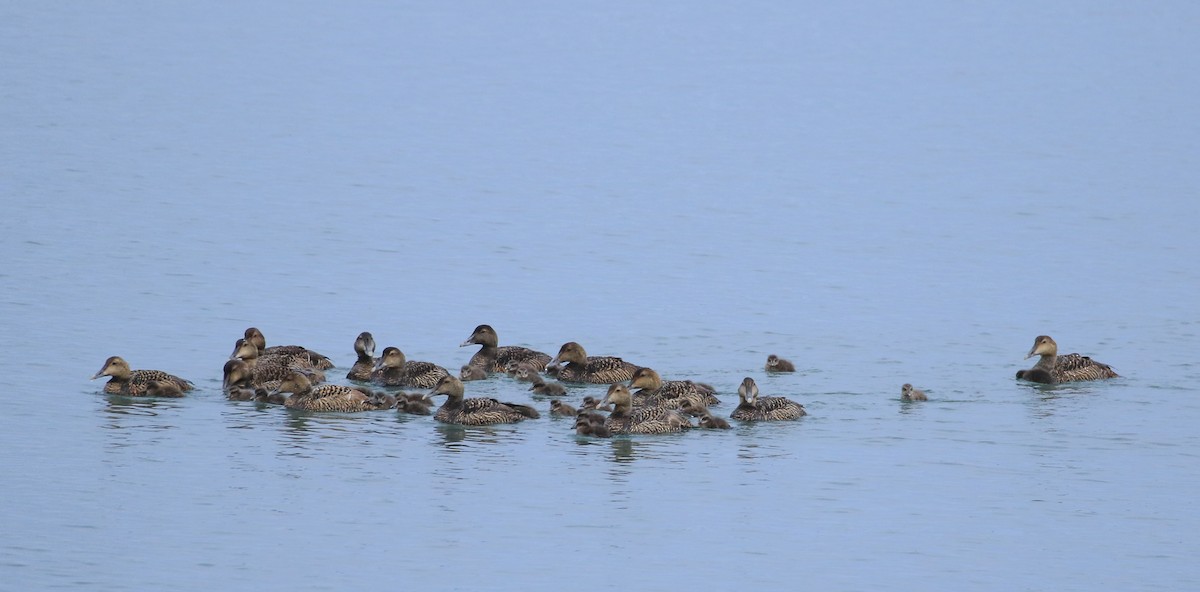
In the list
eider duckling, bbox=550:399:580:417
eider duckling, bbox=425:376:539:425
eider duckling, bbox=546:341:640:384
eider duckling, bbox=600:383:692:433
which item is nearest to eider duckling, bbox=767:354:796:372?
eider duckling, bbox=546:341:640:384

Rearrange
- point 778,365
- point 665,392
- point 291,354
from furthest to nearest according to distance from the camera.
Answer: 1. point 778,365
2. point 291,354
3. point 665,392

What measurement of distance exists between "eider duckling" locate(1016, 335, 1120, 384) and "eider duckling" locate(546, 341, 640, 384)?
4420mm

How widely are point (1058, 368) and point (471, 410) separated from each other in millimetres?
6976

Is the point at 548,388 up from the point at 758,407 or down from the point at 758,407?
up

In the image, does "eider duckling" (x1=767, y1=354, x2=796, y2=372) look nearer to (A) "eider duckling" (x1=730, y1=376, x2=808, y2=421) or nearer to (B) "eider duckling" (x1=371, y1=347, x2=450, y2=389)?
(A) "eider duckling" (x1=730, y1=376, x2=808, y2=421)

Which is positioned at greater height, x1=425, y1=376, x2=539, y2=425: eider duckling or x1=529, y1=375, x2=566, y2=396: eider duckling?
x1=529, y1=375, x2=566, y2=396: eider duckling

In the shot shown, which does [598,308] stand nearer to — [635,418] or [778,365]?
[778,365]

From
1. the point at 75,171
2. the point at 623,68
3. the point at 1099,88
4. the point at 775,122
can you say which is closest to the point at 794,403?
the point at 75,171

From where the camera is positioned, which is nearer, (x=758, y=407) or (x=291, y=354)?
(x=758, y=407)

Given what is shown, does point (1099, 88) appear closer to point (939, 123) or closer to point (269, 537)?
point (939, 123)

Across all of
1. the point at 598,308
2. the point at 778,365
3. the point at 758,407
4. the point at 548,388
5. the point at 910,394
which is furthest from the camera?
the point at 598,308

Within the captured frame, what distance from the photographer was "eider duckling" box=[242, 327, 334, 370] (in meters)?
20.4

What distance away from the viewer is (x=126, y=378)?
19.0m

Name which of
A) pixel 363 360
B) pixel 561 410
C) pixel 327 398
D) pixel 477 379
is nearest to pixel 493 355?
pixel 477 379
